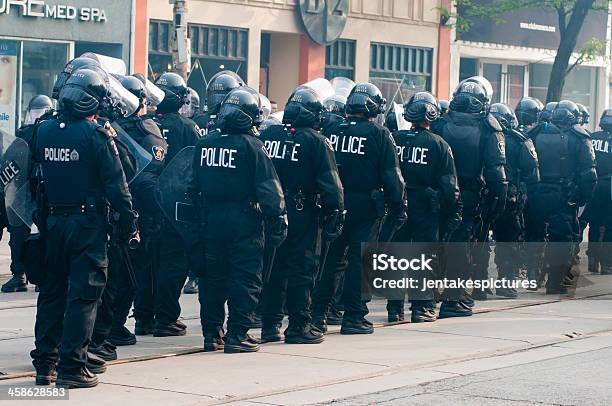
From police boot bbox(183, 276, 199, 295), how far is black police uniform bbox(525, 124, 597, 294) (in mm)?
3829

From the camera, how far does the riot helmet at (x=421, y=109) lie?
1270 centimetres

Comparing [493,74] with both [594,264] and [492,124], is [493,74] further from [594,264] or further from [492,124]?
[492,124]

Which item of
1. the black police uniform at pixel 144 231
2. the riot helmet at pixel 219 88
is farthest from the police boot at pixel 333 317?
the riot helmet at pixel 219 88

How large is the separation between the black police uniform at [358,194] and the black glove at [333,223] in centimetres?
56

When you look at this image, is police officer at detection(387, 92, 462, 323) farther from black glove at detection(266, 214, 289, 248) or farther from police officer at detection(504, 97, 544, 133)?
police officer at detection(504, 97, 544, 133)

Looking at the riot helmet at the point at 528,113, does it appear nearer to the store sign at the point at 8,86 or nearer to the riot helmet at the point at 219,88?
the riot helmet at the point at 219,88

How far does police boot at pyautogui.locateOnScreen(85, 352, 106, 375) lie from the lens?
9.48 meters

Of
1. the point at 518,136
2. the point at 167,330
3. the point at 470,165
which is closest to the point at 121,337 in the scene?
the point at 167,330

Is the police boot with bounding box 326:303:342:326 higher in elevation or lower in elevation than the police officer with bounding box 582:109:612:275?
lower

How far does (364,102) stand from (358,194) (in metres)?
0.81

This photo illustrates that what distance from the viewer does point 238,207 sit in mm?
10523

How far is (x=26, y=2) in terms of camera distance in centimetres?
2475

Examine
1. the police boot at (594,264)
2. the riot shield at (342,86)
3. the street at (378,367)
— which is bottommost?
the street at (378,367)

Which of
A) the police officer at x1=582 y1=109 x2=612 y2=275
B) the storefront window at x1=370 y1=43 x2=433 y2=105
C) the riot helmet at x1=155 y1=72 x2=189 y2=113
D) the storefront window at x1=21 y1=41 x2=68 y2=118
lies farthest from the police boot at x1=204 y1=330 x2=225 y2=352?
the storefront window at x1=370 y1=43 x2=433 y2=105
